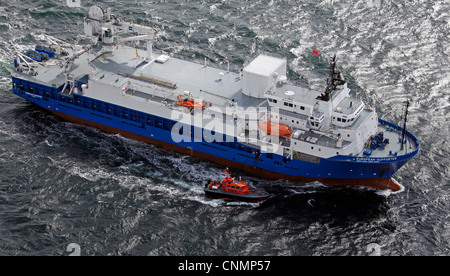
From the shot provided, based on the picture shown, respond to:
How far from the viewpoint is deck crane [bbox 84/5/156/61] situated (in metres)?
101

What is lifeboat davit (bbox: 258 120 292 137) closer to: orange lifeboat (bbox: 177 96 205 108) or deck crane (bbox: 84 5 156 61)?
orange lifeboat (bbox: 177 96 205 108)

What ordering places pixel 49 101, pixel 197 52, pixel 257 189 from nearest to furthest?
pixel 257 189, pixel 49 101, pixel 197 52

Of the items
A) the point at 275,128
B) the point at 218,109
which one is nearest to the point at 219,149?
the point at 218,109

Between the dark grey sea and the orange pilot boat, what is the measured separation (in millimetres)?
1080

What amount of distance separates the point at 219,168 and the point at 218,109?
871 centimetres

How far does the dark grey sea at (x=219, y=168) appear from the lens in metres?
78.0

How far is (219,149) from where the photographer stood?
303 ft

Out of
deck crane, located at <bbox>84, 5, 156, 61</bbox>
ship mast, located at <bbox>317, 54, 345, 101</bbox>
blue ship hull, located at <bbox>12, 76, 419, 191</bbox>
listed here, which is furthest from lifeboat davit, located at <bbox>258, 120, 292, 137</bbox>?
deck crane, located at <bbox>84, 5, 156, 61</bbox>

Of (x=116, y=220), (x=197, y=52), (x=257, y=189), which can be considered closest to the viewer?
(x=116, y=220)

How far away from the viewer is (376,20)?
124500 mm

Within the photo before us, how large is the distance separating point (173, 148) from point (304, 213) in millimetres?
23881

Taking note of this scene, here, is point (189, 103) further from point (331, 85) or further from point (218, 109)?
point (331, 85)
